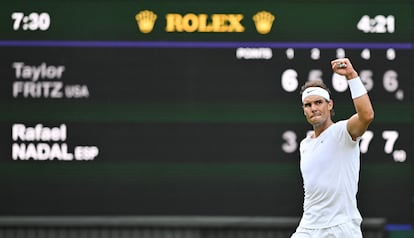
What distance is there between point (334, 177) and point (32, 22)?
389 cm

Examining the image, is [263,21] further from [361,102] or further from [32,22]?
[361,102]

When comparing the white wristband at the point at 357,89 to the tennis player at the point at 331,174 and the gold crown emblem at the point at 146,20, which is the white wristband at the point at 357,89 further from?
the gold crown emblem at the point at 146,20

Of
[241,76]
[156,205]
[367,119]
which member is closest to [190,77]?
[241,76]

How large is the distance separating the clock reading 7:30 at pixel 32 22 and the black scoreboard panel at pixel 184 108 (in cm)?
1

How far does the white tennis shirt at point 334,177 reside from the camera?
6145mm

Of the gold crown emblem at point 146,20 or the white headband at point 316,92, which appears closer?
the white headband at point 316,92

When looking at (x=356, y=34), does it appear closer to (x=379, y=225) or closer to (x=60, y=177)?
(x=379, y=225)

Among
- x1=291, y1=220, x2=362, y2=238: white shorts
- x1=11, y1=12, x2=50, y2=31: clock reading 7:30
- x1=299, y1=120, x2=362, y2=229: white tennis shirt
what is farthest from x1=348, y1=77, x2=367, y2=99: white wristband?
x1=11, y1=12, x2=50, y2=31: clock reading 7:30

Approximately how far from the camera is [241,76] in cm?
922

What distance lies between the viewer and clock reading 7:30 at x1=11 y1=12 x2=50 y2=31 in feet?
30.3

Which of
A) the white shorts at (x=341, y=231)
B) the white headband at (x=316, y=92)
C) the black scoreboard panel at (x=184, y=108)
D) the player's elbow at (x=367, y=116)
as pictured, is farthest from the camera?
the black scoreboard panel at (x=184, y=108)

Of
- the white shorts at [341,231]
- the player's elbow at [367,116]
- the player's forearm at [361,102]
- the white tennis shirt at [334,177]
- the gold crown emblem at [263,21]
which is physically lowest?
the white shorts at [341,231]

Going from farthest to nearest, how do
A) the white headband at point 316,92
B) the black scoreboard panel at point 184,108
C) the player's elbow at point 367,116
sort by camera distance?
the black scoreboard panel at point 184,108
the white headband at point 316,92
the player's elbow at point 367,116

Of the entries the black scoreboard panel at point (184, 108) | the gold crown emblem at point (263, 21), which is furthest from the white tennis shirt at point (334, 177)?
the gold crown emblem at point (263, 21)
